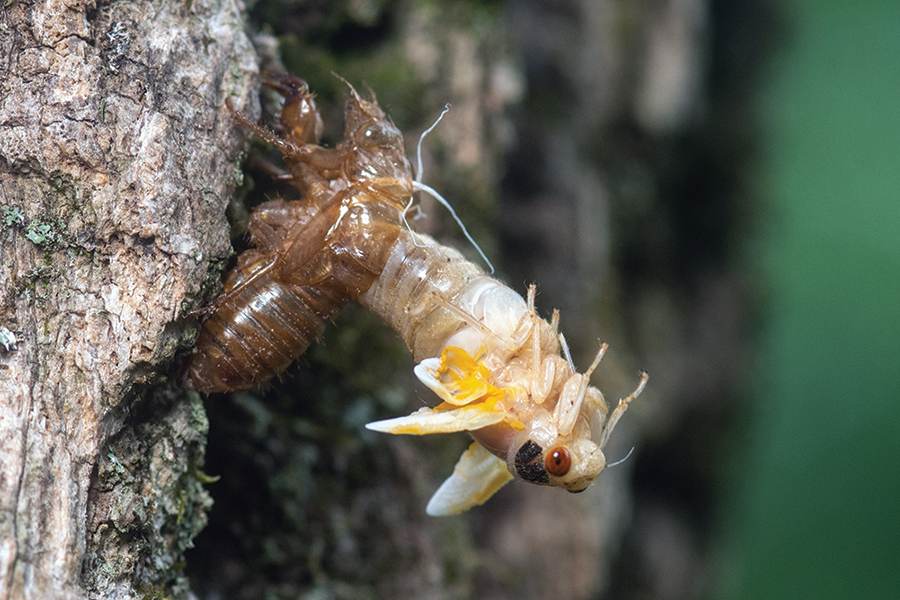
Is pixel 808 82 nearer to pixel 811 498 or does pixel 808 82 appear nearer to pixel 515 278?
pixel 811 498

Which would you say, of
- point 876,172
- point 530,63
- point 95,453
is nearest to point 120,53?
point 95,453

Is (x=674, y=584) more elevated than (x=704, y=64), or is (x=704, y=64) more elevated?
(x=704, y=64)

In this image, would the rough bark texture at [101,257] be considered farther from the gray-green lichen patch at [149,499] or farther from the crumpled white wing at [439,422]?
the crumpled white wing at [439,422]

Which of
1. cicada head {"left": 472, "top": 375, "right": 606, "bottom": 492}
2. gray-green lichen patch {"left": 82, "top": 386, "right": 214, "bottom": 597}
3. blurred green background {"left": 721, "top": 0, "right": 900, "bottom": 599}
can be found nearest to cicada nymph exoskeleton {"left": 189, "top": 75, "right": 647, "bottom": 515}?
cicada head {"left": 472, "top": 375, "right": 606, "bottom": 492}

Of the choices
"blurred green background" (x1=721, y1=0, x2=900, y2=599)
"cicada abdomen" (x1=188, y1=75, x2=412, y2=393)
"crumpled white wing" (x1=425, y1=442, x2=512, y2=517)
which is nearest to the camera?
"cicada abdomen" (x1=188, y1=75, x2=412, y2=393)

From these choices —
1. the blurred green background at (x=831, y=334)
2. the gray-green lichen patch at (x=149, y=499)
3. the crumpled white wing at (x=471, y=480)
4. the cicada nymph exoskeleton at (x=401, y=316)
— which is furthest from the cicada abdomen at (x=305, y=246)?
the blurred green background at (x=831, y=334)

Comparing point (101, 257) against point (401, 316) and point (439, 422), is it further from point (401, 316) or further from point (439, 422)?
point (439, 422)

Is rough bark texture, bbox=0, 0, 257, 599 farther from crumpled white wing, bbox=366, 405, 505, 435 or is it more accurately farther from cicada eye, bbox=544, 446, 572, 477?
cicada eye, bbox=544, 446, 572, 477
